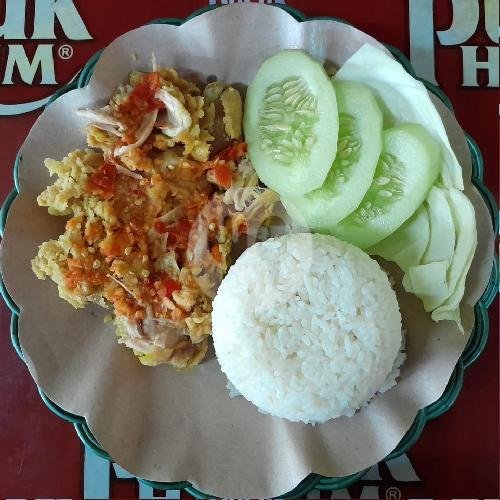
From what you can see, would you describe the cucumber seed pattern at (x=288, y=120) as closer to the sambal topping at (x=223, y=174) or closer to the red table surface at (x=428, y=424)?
the sambal topping at (x=223, y=174)

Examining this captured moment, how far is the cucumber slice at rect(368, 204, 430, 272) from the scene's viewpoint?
186 cm

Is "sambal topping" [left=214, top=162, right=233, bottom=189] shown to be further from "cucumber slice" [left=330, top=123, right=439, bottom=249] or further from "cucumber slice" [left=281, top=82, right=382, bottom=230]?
"cucumber slice" [left=330, top=123, right=439, bottom=249]

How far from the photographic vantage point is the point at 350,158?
1.78 m

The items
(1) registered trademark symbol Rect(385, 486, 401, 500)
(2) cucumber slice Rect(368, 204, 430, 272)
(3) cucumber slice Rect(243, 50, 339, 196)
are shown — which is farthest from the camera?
(1) registered trademark symbol Rect(385, 486, 401, 500)

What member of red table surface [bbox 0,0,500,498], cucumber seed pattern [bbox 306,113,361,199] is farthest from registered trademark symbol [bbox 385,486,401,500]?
cucumber seed pattern [bbox 306,113,361,199]

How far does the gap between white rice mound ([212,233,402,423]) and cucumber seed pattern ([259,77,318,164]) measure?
300 mm

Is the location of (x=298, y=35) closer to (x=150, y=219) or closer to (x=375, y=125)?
(x=375, y=125)

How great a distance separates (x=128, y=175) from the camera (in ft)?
5.92

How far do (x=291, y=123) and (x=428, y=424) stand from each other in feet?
3.63

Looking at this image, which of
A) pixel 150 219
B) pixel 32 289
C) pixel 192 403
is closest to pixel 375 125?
pixel 150 219

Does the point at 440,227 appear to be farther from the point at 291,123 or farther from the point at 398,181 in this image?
the point at 291,123

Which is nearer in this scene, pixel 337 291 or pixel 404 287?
pixel 337 291

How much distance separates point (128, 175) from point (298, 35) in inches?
27.1

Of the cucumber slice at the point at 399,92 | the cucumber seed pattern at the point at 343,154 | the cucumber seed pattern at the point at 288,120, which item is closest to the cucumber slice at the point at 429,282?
the cucumber slice at the point at 399,92
